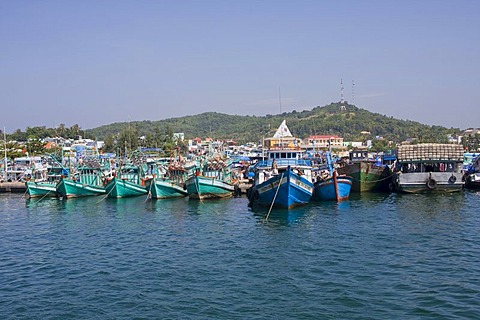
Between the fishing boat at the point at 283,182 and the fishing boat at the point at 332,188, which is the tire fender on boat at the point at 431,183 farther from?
the fishing boat at the point at 283,182

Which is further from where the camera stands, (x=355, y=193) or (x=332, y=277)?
(x=355, y=193)

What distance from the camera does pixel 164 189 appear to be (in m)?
44.0

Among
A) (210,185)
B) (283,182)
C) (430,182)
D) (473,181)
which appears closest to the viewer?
(283,182)

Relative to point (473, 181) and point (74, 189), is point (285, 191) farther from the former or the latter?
point (74, 189)

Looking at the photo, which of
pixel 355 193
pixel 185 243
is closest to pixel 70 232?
pixel 185 243

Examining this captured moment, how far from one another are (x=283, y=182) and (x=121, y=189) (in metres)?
19.8

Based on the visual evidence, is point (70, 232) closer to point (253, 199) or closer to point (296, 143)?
point (253, 199)

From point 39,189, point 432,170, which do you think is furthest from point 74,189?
point 432,170

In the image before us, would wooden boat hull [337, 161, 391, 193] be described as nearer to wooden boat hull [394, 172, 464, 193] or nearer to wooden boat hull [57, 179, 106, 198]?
wooden boat hull [394, 172, 464, 193]

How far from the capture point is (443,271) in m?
18.9

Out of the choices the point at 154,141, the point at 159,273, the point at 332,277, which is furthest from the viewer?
the point at 154,141

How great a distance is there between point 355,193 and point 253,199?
38.0ft

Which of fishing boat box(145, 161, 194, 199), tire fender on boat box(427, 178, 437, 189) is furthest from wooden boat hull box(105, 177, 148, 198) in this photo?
tire fender on boat box(427, 178, 437, 189)

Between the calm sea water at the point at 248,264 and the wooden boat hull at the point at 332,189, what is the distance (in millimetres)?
2511
